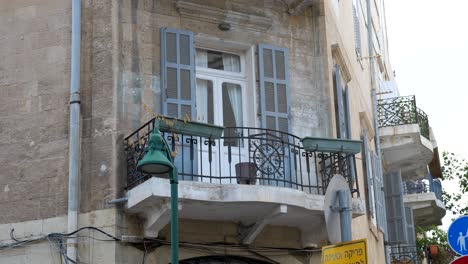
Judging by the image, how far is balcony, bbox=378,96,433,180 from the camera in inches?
800

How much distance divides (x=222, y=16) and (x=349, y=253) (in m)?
6.45

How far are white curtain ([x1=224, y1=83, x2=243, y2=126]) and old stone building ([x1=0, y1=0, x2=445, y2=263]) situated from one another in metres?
0.02

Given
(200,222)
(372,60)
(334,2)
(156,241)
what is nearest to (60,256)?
(156,241)

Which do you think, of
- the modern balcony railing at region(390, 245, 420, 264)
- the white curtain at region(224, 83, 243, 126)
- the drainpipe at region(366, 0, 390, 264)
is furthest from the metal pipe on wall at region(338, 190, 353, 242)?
the modern balcony railing at region(390, 245, 420, 264)

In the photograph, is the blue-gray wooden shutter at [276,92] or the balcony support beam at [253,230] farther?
the blue-gray wooden shutter at [276,92]

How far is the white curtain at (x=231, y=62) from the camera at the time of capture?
45.6ft

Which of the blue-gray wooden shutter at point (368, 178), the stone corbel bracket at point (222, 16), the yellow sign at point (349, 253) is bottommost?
the yellow sign at point (349, 253)

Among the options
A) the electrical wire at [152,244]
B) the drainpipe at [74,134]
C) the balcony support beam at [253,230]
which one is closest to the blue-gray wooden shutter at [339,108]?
the electrical wire at [152,244]

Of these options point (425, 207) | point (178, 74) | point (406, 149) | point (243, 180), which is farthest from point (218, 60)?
point (425, 207)

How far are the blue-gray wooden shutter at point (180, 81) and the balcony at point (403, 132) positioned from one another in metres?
8.39

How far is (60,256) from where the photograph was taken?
38.3 ft

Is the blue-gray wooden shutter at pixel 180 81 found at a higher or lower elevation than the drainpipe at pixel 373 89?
lower

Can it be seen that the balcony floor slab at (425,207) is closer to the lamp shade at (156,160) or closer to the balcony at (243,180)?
the balcony at (243,180)

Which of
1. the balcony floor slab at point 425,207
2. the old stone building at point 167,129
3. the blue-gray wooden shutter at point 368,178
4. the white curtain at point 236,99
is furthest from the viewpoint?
the balcony floor slab at point 425,207
